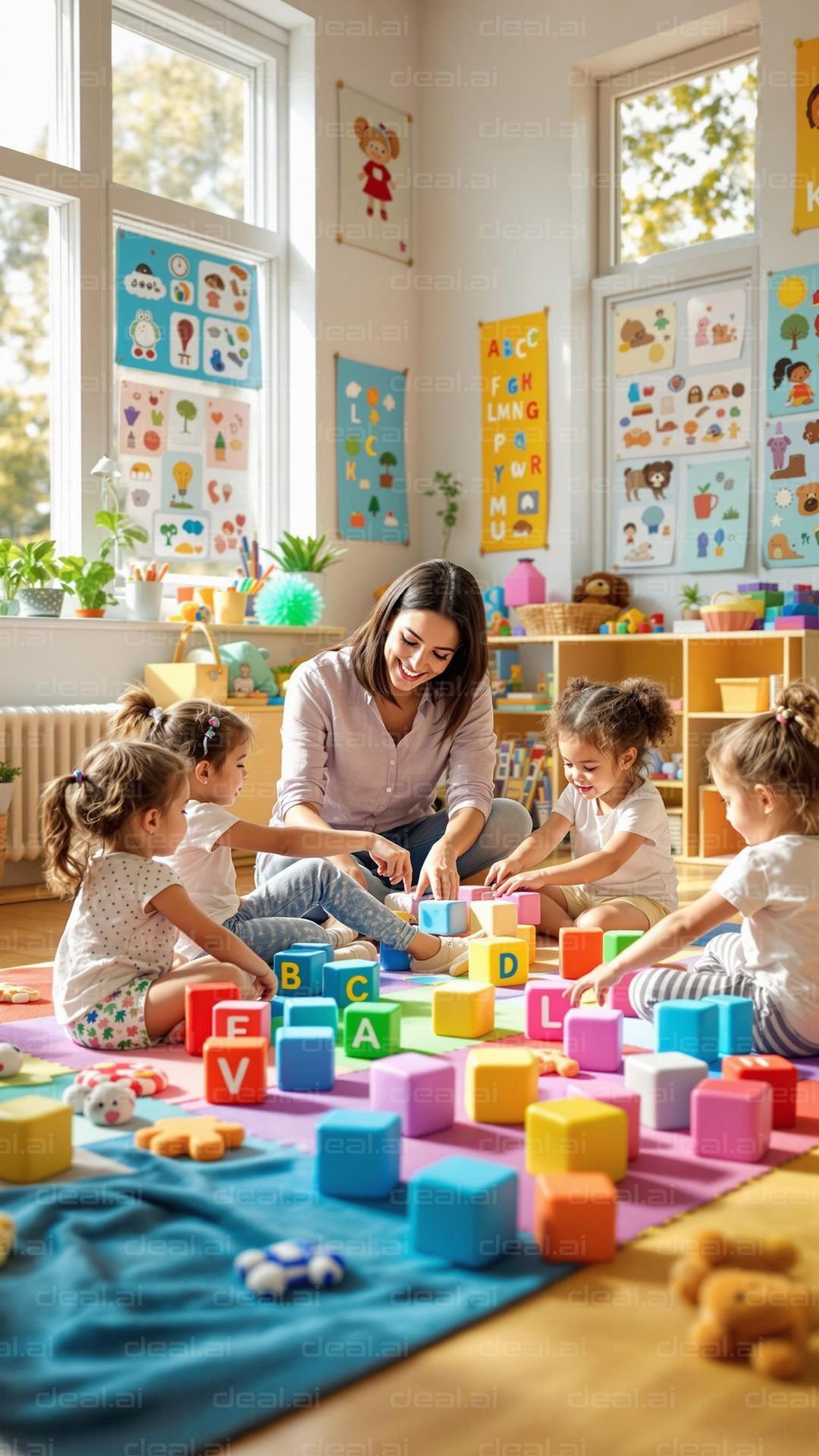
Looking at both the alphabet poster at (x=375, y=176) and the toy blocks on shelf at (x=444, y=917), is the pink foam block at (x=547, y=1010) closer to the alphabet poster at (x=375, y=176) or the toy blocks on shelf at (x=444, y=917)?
the toy blocks on shelf at (x=444, y=917)

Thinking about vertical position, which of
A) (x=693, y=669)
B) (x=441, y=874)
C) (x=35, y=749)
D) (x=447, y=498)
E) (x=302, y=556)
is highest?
(x=447, y=498)

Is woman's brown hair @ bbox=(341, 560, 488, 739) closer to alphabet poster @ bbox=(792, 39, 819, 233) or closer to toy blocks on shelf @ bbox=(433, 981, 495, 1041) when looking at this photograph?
toy blocks on shelf @ bbox=(433, 981, 495, 1041)

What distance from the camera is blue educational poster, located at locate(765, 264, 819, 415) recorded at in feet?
14.0

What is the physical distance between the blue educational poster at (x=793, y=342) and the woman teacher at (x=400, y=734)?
7.15 ft

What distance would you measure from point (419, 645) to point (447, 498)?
307 centimetres

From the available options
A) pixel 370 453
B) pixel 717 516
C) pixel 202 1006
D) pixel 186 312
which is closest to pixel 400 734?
pixel 202 1006

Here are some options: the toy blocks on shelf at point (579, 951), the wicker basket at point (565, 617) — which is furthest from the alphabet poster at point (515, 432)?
the toy blocks on shelf at point (579, 951)

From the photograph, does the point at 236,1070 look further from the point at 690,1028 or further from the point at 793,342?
the point at 793,342

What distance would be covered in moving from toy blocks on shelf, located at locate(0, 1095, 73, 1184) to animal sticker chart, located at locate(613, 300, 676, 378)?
13.4 feet

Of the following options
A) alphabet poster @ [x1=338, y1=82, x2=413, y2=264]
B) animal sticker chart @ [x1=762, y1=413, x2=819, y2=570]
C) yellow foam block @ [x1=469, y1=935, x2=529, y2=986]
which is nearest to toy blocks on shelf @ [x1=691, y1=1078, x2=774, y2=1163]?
yellow foam block @ [x1=469, y1=935, x2=529, y2=986]

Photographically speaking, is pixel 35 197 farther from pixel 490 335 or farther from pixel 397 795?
pixel 397 795

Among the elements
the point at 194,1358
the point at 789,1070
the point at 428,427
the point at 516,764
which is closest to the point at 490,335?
the point at 428,427

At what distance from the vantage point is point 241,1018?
5.75 feet

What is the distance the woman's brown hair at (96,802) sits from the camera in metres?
1.88
